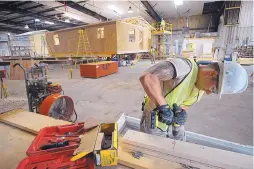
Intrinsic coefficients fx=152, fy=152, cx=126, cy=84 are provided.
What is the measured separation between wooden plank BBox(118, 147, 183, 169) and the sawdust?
4577 mm

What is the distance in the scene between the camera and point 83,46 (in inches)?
461

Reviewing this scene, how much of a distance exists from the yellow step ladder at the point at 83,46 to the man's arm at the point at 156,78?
10.7 meters

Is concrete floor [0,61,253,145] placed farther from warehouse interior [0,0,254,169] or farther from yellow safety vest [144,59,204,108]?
yellow safety vest [144,59,204,108]

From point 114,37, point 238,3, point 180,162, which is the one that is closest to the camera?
point 180,162

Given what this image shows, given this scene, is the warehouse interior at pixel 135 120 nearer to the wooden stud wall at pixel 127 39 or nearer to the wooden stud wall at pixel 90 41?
the wooden stud wall at pixel 127 39

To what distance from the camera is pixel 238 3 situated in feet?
43.6

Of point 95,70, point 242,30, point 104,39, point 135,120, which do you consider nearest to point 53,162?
point 135,120

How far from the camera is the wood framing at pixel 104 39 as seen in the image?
1010cm

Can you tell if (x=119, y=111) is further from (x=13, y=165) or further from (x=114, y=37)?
(x=114, y=37)

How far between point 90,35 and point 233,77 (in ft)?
36.4

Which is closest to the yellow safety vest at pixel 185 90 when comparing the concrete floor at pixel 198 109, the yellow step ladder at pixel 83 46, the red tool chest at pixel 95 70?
the concrete floor at pixel 198 109

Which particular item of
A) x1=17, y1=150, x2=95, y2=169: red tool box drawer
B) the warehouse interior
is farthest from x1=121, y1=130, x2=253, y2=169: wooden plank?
x1=17, y1=150, x2=95, y2=169: red tool box drawer

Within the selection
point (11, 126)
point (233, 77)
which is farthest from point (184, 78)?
point (11, 126)

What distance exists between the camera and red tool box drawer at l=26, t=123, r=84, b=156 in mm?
1022
